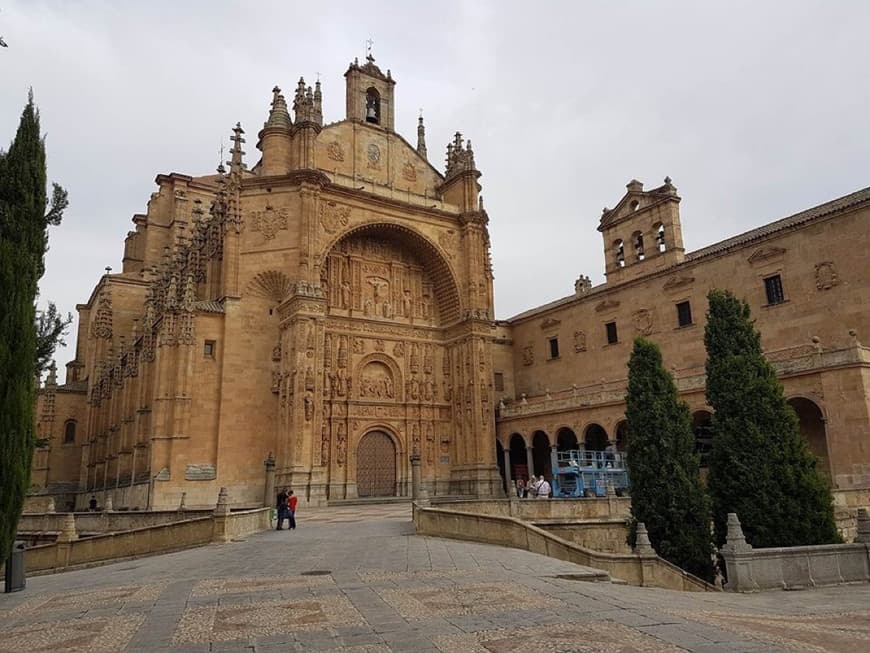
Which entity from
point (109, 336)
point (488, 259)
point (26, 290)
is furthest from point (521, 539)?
point (109, 336)

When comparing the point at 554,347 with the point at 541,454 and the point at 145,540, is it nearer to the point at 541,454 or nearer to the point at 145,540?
the point at 541,454

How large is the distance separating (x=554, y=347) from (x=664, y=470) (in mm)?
21151

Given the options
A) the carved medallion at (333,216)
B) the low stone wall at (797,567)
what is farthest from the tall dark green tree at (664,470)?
the carved medallion at (333,216)

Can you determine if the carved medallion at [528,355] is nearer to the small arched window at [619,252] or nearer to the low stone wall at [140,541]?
the small arched window at [619,252]

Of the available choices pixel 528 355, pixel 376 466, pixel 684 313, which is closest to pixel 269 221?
pixel 376 466

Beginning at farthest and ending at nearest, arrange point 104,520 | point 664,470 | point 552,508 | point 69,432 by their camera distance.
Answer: point 69,432 → point 104,520 → point 552,508 → point 664,470

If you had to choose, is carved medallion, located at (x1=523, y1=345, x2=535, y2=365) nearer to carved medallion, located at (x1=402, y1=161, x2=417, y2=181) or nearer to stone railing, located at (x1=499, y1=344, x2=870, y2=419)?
stone railing, located at (x1=499, y1=344, x2=870, y2=419)

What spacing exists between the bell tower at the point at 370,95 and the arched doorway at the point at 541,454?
18.9 m

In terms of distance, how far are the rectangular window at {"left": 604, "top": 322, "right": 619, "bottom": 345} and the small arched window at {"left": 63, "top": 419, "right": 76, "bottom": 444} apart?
36.5 metres

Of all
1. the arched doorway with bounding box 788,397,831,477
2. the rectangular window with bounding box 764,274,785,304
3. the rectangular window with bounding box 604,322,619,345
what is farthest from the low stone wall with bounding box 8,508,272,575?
the rectangular window with bounding box 764,274,785,304

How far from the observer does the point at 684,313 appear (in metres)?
29.3

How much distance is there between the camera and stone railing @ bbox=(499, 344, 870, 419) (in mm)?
20750

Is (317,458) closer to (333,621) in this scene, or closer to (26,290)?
(26,290)

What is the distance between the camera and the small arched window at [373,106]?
3603cm
